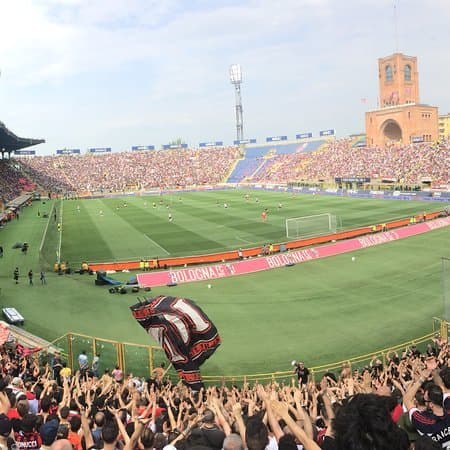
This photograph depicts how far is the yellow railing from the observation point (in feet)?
58.6

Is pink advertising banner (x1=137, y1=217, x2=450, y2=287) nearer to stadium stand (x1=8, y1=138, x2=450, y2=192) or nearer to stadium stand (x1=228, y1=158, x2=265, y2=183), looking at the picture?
stadium stand (x1=8, y1=138, x2=450, y2=192)

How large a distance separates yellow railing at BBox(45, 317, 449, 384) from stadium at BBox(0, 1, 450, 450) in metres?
0.09

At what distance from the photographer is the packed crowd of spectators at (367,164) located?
87.9 meters

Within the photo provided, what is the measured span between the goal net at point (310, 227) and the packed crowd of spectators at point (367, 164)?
1592 inches

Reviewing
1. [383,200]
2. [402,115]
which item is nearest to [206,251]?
[383,200]

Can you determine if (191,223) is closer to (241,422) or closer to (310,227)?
(310,227)

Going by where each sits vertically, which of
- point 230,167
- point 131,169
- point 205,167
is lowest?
point 230,167

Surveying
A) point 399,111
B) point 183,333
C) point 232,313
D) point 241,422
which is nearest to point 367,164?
point 399,111

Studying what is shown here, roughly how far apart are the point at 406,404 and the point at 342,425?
3.10 metres

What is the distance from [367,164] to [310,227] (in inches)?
2365

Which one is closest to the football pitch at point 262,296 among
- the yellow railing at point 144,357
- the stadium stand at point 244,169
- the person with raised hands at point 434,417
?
the yellow railing at point 144,357

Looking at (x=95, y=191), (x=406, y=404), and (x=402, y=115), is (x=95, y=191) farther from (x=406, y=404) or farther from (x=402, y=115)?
(x=406, y=404)

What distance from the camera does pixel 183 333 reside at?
14.1m

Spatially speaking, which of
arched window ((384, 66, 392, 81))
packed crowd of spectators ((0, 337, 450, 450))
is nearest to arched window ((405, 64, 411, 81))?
arched window ((384, 66, 392, 81))
